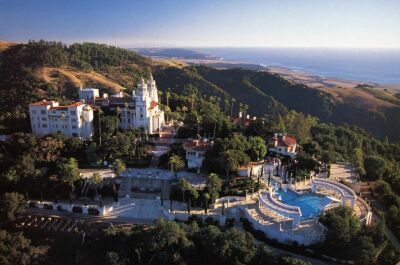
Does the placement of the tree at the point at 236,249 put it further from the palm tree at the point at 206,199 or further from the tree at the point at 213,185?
the tree at the point at 213,185

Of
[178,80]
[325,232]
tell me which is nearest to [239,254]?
[325,232]

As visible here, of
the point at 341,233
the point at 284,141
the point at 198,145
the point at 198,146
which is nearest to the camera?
the point at 341,233

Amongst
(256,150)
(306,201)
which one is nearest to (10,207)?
(256,150)

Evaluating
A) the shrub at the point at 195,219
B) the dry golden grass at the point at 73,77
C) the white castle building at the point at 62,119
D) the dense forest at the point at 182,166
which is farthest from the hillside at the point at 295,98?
the shrub at the point at 195,219

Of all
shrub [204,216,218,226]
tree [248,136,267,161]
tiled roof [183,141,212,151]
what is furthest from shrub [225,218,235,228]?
tree [248,136,267,161]

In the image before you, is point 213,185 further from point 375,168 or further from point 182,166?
point 375,168

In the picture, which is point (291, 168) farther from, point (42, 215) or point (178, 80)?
point (178, 80)

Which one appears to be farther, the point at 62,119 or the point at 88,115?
the point at 88,115
